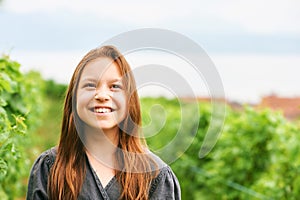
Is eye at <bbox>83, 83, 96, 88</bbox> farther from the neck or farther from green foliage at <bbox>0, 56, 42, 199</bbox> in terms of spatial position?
green foliage at <bbox>0, 56, 42, 199</bbox>

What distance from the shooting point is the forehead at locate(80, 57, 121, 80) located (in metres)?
2.63

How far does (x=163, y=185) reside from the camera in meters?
2.70

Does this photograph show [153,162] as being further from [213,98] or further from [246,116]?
[246,116]

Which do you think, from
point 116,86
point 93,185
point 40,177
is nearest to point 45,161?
point 40,177

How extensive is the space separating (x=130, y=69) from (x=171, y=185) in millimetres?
558

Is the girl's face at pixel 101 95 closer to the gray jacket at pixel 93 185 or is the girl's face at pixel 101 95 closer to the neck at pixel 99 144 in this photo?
the neck at pixel 99 144

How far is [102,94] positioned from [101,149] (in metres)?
0.30

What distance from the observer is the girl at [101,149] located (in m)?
2.62

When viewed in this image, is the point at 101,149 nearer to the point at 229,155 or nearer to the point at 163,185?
the point at 163,185

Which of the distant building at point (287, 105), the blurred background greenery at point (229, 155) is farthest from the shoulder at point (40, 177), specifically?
the distant building at point (287, 105)

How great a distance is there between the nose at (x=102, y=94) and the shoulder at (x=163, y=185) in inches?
15.5

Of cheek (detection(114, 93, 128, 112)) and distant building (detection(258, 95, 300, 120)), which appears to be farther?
distant building (detection(258, 95, 300, 120))

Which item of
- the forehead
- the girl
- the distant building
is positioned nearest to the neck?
the girl

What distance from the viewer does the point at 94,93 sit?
102 inches
